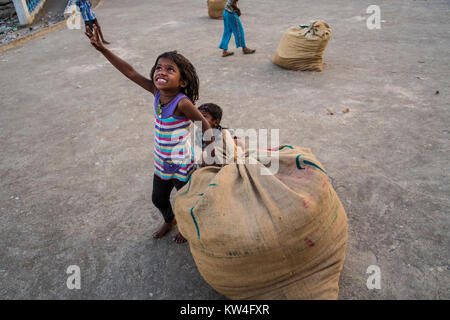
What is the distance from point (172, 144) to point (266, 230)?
2.63 ft

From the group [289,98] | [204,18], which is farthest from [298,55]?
[204,18]

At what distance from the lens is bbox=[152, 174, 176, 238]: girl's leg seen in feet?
6.72

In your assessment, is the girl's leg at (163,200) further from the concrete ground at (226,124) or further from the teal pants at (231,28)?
the teal pants at (231,28)

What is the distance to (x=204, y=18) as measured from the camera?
9141 mm

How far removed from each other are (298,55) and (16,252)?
4.43 m

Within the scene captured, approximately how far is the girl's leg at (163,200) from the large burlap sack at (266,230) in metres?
0.35

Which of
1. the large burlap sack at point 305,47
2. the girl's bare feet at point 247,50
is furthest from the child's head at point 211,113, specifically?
the girl's bare feet at point 247,50

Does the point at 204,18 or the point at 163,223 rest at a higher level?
the point at 204,18

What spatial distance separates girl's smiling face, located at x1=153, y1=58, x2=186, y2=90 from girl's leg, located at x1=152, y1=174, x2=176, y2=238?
610 mm

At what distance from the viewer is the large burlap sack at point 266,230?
1465 mm

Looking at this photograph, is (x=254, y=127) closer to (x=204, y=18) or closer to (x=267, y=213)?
(x=267, y=213)

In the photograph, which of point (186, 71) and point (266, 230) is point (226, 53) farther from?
point (266, 230)

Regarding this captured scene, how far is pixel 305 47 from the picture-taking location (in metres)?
4.85
